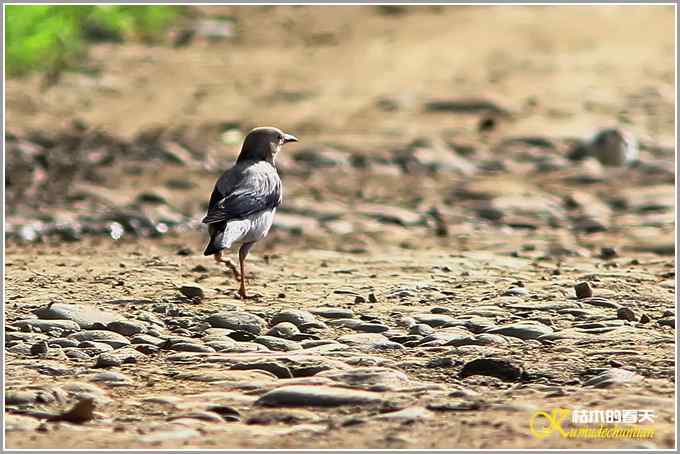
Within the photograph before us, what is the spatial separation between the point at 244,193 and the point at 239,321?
1247 mm

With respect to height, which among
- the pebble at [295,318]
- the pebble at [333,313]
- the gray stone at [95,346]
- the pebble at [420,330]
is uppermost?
the pebble at [333,313]

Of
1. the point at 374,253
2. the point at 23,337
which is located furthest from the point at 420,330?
the point at 374,253

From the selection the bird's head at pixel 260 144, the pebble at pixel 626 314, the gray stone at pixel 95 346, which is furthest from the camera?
the bird's head at pixel 260 144

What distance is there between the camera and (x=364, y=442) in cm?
545

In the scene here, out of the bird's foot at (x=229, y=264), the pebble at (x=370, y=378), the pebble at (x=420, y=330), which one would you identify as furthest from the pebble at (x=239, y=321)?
the pebble at (x=370, y=378)

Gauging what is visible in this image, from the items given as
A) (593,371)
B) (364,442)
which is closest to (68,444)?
(364,442)

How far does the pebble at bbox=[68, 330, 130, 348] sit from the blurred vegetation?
29.1ft

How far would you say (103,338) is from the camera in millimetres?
7215

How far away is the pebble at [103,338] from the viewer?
23.5 feet

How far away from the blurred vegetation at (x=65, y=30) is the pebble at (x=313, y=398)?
10339 millimetres

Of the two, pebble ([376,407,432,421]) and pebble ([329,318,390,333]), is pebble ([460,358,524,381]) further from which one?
pebble ([329,318,390,333])

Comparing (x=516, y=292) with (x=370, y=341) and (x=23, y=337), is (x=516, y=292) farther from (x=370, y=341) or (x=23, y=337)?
(x=23, y=337)

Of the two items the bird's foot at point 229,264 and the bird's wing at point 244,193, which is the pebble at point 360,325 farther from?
the bird's foot at point 229,264

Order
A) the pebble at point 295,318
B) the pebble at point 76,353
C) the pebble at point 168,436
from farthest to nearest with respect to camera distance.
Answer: the pebble at point 295,318 → the pebble at point 76,353 → the pebble at point 168,436
